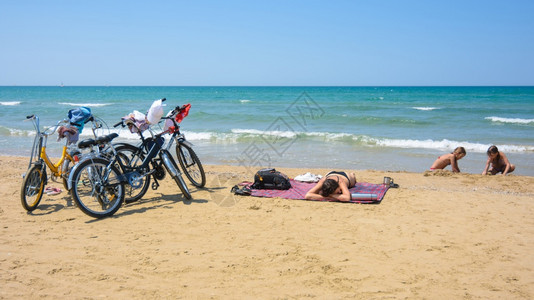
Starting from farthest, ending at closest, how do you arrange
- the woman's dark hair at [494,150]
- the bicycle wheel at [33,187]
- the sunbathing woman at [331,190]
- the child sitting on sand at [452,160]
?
the child sitting on sand at [452,160] → the woman's dark hair at [494,150] → the sunbathing woman at [331,190] → the bicycle wheel at [33,187]

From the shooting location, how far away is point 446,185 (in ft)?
24.7

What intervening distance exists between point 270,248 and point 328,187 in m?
2.09

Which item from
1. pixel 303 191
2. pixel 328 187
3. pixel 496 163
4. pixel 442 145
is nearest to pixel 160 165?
pixel 303 191

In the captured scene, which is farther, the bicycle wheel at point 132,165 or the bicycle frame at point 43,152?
the bicycle wheel at point 132,165

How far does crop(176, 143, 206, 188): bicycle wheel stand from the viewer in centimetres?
653

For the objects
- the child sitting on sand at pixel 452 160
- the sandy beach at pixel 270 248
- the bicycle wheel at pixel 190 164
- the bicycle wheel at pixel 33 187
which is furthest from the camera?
the child sitting on sand at pixel 452 160

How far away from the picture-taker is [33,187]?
17.4 feet

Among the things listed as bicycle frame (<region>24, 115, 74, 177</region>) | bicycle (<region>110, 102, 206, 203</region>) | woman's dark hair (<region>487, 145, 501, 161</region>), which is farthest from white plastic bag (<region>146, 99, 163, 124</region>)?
woman's dark hair (<region>487, 145, 501, 161</region>)

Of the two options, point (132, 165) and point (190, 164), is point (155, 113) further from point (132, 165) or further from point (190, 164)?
point (190, 164)

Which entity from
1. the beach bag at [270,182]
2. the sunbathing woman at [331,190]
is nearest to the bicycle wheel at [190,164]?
the beach bag at [270,182]

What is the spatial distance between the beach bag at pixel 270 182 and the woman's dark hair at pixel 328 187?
2.90 feet

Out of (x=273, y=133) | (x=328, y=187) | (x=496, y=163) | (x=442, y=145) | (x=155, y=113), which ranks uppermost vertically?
(x=155, y=113)

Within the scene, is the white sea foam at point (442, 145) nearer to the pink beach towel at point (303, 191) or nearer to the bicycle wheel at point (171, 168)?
the pink beach towel at point (303, 191)

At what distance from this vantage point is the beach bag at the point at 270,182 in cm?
679
